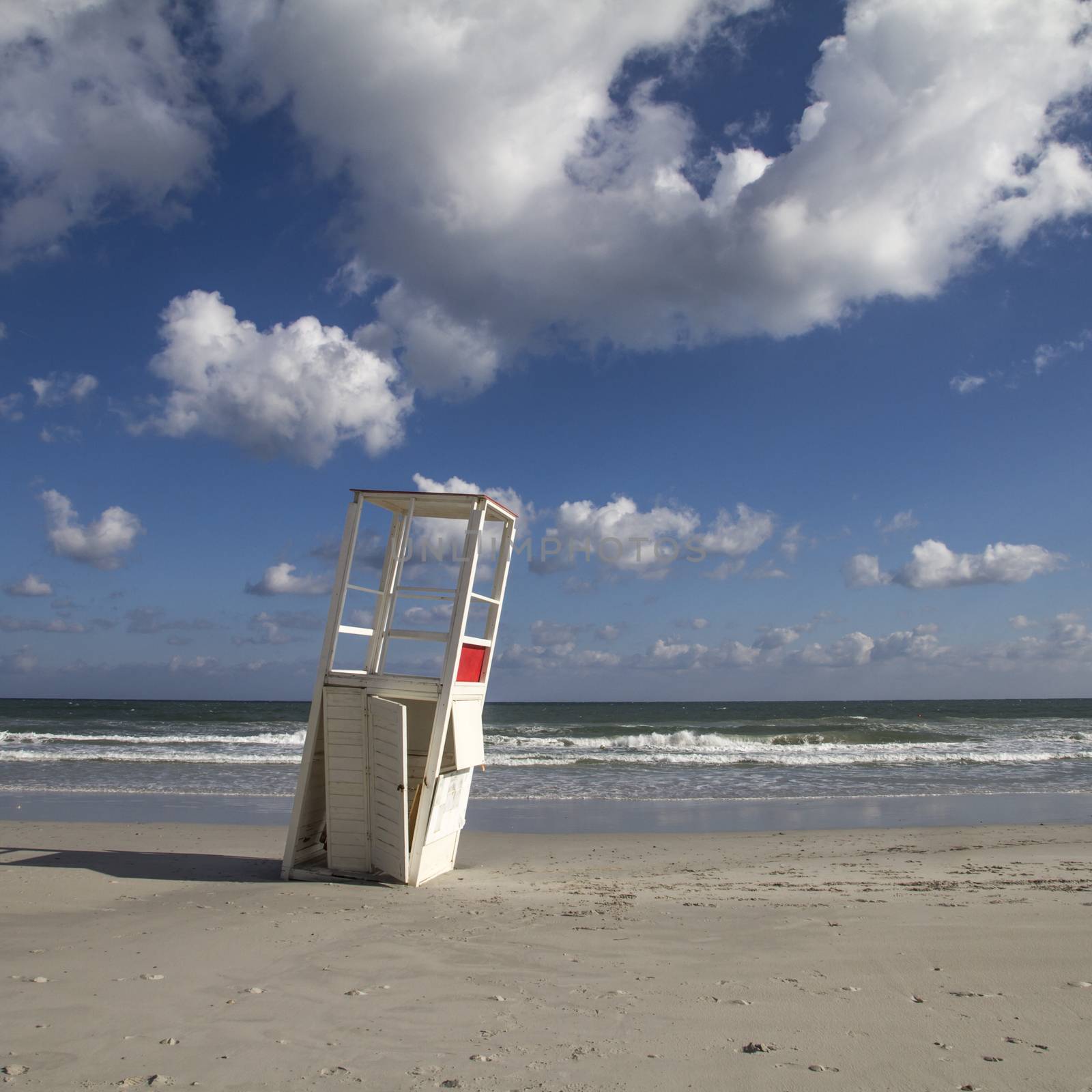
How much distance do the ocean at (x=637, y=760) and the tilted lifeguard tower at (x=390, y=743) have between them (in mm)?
8617

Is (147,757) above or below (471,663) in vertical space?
below

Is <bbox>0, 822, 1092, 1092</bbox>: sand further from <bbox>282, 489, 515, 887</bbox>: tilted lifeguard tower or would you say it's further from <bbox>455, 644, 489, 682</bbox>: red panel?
<bbox>455, 644, 489, 682</bbox>: red panel

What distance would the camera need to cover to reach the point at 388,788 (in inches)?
324

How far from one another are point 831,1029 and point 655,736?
33.7 meters

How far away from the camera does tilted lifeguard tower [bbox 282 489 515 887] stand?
8.26 meters

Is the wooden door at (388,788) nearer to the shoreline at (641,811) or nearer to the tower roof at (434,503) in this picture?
the tower roof at (434,503)

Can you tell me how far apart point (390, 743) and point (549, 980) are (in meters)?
3.46

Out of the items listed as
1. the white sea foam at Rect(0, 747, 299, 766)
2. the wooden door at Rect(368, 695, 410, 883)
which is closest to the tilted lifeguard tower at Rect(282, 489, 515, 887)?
the wooden door at Rect(368, 695, 410, 883)

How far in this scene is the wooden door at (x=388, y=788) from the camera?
26.7 feet

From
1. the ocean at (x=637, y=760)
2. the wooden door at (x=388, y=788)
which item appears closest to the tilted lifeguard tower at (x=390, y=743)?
the wooden door at (x=388, y=788)

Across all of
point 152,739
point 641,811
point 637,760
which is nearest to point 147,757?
point 152,739

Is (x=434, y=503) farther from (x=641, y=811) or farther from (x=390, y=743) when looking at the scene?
(x=641, y=811)

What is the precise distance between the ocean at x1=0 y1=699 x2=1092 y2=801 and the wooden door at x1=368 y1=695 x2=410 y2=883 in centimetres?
900

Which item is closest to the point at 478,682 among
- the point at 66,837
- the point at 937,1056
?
the point at 937,1056
